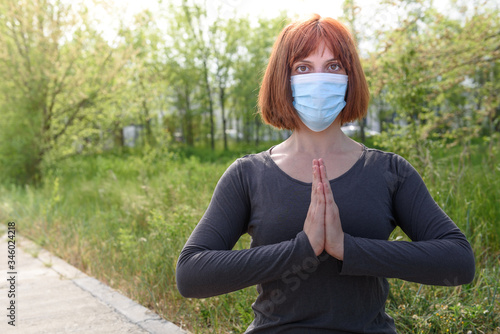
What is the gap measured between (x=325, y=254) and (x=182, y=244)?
8.85ft

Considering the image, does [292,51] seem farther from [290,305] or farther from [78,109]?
[78,109]

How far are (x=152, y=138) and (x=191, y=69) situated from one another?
14.0m

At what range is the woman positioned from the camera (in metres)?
1.59

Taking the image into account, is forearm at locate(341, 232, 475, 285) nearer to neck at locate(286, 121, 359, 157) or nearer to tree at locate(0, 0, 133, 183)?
neck at locate(286, 121, 359, 157)

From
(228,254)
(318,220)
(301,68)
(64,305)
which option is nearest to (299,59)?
(301,68)

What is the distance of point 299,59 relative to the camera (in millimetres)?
1788

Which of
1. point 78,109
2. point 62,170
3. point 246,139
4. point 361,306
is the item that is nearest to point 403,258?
point 361,306

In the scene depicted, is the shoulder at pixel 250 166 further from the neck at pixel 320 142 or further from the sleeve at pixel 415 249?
the sleeve at pixel 415 249

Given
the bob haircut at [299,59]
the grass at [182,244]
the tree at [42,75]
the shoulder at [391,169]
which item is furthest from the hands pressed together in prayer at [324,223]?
the tree at [42,75]

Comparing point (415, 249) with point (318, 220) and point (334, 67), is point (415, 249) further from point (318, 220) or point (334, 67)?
point (334, 67)

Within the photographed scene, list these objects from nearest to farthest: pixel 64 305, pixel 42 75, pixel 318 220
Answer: pixel 318 220
pixel 64 305
pixel 42 75

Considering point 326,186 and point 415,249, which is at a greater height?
point 326,186

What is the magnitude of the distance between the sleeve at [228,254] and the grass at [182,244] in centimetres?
155

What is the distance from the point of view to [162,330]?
3330 mm
